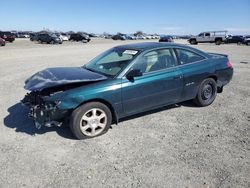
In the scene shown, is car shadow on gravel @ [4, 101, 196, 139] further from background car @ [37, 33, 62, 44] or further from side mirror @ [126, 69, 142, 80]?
background car @ [37, 33, 62, 44]

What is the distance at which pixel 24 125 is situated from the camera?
17.3ft

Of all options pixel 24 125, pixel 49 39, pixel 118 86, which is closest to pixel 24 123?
pixel 24 125

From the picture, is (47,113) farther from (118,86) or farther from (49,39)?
(49,39)

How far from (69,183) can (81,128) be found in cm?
130

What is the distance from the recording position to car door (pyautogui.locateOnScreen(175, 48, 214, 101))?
225 inches

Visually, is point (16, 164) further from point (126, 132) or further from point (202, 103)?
point (202, 103)

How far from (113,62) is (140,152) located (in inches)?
88.5

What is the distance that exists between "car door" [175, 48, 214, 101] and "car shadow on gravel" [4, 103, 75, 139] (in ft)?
8.65

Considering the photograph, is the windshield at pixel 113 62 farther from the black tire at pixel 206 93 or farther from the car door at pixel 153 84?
the black tire at pixel 206 93

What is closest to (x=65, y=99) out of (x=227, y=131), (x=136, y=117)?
(x=136, y=117)

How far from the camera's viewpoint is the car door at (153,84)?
4.97 meters

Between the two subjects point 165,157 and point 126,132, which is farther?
point 126,132

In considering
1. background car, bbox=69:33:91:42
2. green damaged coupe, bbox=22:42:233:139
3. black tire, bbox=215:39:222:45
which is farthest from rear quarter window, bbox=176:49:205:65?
background car, bbox=69:33:91:42

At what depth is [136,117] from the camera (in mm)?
5691
